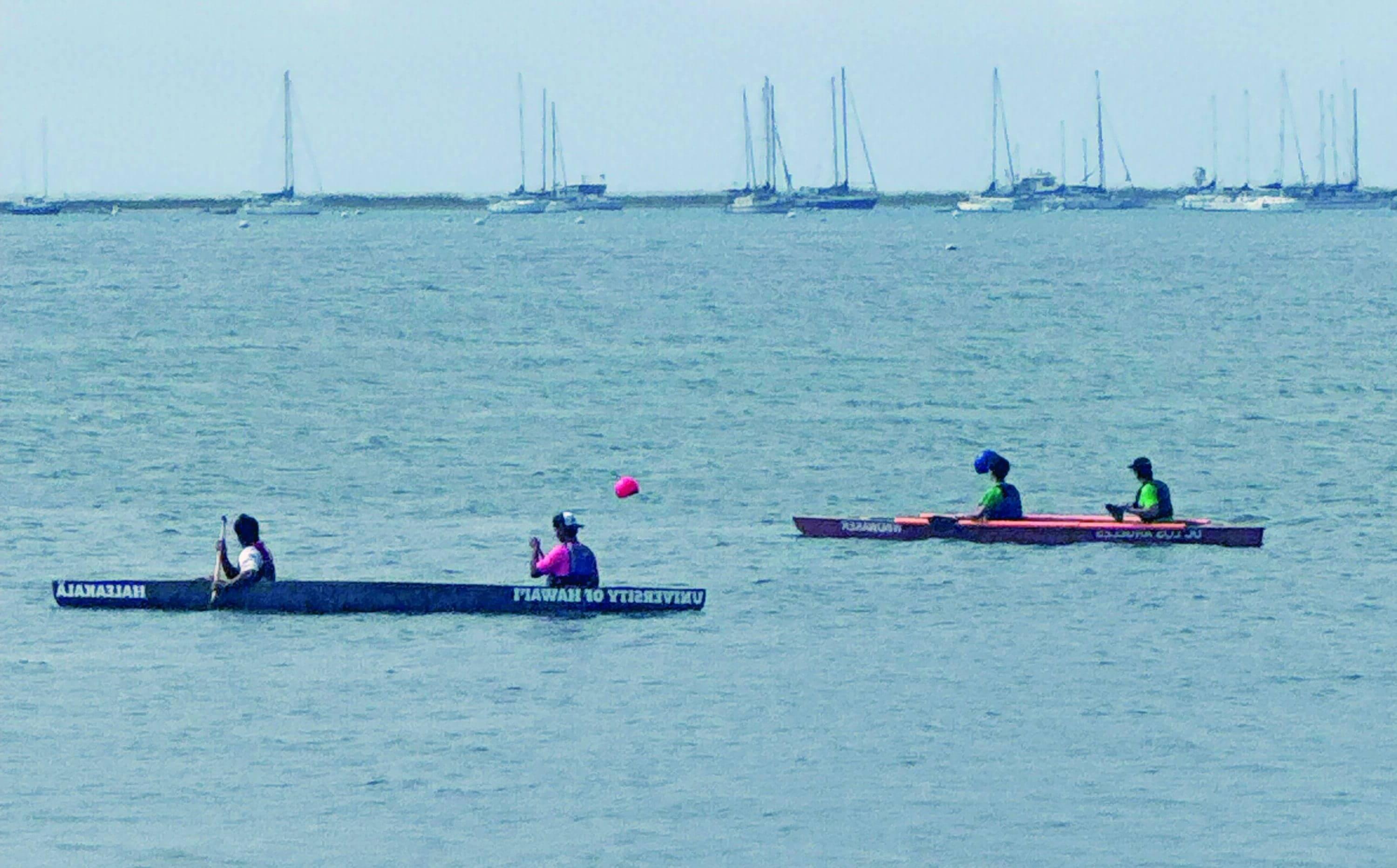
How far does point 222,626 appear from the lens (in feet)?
99.6

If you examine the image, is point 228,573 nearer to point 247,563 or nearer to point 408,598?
point 247,563

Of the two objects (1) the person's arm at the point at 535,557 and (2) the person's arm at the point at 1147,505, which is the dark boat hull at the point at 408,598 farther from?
(2) the person's arm at the point at 1147,505

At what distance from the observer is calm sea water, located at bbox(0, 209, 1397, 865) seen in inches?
859

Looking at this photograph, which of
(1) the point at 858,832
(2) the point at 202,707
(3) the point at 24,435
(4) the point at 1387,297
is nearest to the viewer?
(1) the point at 858,832

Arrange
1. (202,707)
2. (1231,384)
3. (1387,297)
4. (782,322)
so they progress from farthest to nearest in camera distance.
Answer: (1387,297), (782,322), (1231,384), (202,707)

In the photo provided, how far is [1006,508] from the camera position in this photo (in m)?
36.3

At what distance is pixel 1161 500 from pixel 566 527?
9878 millimetres

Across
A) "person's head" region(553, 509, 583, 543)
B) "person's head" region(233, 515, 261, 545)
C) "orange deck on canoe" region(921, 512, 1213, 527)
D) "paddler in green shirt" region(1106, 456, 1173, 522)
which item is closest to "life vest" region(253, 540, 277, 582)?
"person's head" region(233, 515, 261, 545)

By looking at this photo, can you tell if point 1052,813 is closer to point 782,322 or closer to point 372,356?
point 372,356

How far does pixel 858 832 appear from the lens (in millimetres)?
21297

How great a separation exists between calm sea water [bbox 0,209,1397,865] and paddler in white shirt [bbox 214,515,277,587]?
496 mm

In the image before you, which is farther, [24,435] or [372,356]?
[372,356]

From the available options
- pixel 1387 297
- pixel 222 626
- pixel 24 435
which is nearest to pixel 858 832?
pixel 222 626

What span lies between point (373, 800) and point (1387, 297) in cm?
8744
